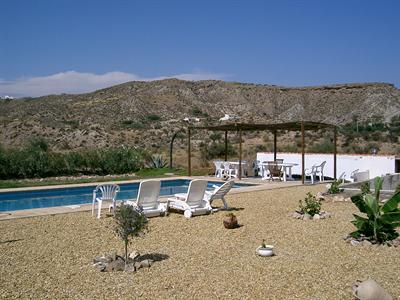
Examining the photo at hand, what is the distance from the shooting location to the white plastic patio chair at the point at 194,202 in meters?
10.3

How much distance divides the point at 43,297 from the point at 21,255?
6.88 feet

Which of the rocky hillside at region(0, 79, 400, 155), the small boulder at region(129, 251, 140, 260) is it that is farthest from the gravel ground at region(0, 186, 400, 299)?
the rocky hillside at region(0, 79, 400, 155)

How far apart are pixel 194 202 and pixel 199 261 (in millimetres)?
4161

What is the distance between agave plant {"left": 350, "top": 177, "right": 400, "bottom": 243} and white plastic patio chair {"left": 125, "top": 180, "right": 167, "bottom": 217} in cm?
405

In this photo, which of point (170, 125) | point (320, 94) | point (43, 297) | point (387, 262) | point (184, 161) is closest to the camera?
point (43, 297)

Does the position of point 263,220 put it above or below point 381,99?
below

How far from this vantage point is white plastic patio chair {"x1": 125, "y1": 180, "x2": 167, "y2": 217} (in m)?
9.94

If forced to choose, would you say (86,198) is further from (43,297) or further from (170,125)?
(170,125)

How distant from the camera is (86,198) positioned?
15.2 meters

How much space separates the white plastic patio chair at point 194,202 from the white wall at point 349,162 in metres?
9.06

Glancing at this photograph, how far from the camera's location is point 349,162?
18.5 m

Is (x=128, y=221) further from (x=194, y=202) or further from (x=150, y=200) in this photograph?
(x=194, y=202)

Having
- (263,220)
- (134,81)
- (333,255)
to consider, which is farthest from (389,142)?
(134,81)

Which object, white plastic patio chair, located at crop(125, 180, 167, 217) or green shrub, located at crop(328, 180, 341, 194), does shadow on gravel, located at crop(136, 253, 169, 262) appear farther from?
green shrub, located at crop(328, 180, 341, 194)
